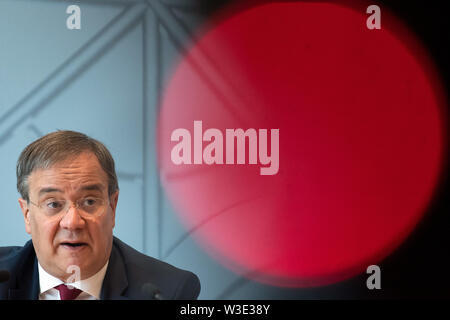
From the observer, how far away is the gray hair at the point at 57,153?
2.31 metres

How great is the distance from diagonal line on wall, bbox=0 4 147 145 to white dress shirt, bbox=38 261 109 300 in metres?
0.66

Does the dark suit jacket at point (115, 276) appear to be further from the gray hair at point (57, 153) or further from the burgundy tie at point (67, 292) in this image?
the gray hair at point (57, 153)

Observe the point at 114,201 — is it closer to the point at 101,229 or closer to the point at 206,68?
the point at 101,229

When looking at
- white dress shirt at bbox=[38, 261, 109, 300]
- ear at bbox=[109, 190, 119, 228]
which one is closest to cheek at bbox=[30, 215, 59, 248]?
white dress shirt at bbox=[38, 261, 109, 300]

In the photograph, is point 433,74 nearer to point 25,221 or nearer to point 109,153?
point 109,153

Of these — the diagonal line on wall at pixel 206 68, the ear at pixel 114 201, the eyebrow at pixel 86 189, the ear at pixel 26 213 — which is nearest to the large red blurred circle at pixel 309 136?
the diagonal line on wall at pixel 206 68

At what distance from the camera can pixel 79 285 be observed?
237 centimetres

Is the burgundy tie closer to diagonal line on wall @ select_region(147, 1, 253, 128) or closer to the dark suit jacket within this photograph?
the dark suit jacket

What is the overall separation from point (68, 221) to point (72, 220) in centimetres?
2

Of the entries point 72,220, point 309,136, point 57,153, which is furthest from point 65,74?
point 309,136

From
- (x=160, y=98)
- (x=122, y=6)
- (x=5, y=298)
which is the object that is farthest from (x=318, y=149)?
(x=5, y=298)
